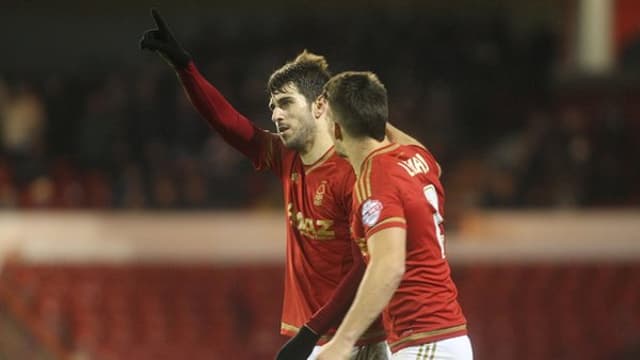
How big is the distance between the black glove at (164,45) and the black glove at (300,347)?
1.12 metres

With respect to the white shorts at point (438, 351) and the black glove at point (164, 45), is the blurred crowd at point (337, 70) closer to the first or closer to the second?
the black glove at point (164, 45)

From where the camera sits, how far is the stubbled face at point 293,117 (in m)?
5.02

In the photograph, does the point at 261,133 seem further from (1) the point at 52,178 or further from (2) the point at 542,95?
(2) the point at 542,95

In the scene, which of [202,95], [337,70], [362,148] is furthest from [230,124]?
[337,70]

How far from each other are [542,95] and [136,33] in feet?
14.7

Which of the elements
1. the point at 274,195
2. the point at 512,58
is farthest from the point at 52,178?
the point at 512,58

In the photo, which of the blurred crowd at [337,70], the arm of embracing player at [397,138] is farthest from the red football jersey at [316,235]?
the blurred crowd at [337,70]

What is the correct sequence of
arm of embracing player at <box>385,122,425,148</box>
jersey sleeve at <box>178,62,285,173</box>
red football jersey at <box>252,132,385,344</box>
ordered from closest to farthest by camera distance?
1. arm of embracing player at <box>385,122,425,148</box>
2. red football jersey at <box>252,132,385,344</box>
3. jersey sleeve at <box>178,62,285,173</box>

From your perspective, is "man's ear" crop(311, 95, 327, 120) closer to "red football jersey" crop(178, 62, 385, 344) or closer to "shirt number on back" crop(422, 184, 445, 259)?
"red football jersey" crop(178, 62, 385, 344)

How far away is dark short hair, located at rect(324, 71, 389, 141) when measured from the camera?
435 cm

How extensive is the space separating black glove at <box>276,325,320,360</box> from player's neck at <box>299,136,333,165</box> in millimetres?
683

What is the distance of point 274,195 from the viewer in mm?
11836

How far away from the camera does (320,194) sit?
5.02 meters

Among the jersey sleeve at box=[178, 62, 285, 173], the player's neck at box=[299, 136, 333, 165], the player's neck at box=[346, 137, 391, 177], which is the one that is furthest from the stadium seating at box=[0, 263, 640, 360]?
the player's neck at box=[346, 137, 391, 177]
